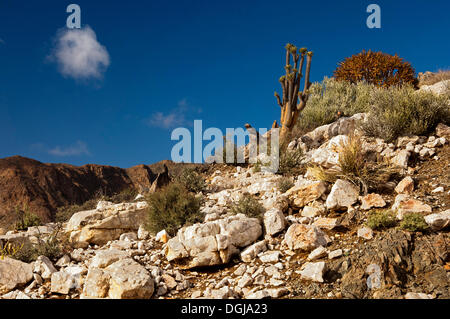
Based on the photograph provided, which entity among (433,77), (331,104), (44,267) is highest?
(433,77)

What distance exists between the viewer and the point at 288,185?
25.7ft

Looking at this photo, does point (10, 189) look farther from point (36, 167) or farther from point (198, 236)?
point (198, 236)

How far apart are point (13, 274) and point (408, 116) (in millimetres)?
9661

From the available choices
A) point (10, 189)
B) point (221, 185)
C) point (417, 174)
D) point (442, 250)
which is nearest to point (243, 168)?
point (221, 185)

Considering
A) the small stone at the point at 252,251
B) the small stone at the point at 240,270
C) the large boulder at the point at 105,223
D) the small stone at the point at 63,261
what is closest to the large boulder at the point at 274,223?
the small stone at the point at 252,251

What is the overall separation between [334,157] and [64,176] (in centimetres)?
1999

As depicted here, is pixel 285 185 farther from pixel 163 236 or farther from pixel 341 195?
pixel 163 236

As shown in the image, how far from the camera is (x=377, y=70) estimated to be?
16.6 metres

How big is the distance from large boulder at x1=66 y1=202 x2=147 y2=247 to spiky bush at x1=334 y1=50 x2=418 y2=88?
1335cm

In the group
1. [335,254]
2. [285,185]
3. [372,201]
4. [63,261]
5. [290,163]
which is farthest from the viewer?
[290,163]

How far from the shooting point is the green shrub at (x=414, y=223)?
16.8 ft

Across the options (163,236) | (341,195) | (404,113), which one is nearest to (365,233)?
(341,195)
